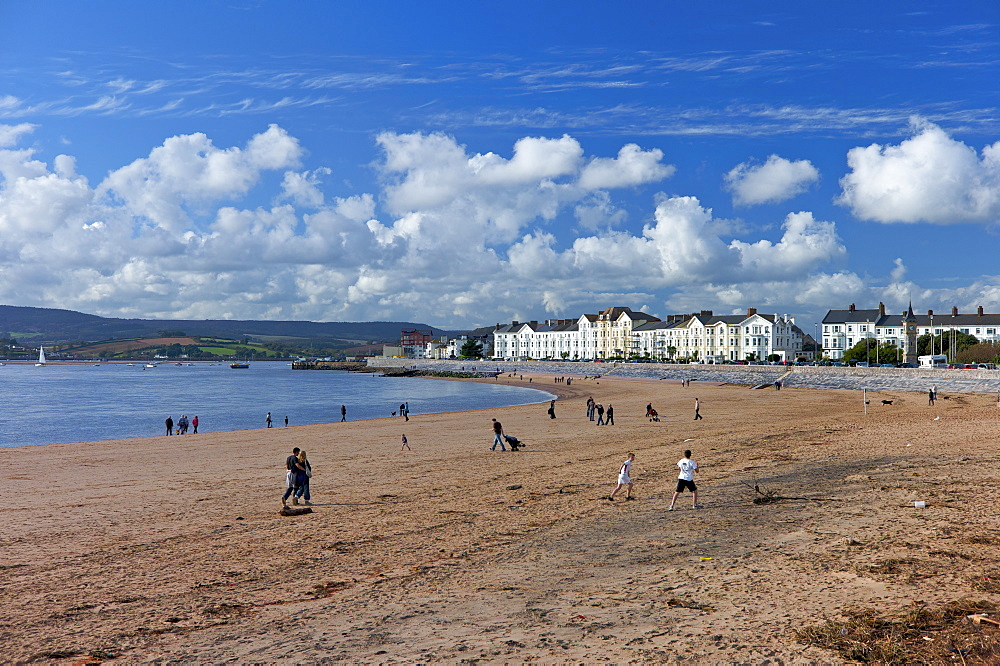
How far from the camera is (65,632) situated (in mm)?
8422

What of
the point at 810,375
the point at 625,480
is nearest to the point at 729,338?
the point at 810,375

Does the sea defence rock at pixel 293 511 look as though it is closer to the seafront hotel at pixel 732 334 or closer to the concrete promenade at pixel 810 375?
the concrete promenade at pixel 810 375

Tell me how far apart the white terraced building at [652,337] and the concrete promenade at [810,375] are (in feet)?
83.5

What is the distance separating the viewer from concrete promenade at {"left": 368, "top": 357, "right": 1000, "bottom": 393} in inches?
2386

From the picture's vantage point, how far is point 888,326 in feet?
406

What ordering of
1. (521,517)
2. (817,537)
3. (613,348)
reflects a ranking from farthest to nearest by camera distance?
(613,348) < (521,517) < (817,537)

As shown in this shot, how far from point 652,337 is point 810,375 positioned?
7654cm

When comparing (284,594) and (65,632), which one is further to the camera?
(284,594)

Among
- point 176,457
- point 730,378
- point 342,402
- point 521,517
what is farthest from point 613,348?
point 521,517

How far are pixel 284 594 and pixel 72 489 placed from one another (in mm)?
13089

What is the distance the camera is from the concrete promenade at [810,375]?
60594mm

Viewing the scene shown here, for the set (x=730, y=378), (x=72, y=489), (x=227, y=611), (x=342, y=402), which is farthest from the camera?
(x=730, y=378)

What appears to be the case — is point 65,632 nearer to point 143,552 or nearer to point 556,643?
point 143,552

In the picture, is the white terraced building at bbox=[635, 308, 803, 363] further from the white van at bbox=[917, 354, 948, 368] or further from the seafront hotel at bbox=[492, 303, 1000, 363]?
the white van at bbox=[917, 354, 948, 368]
